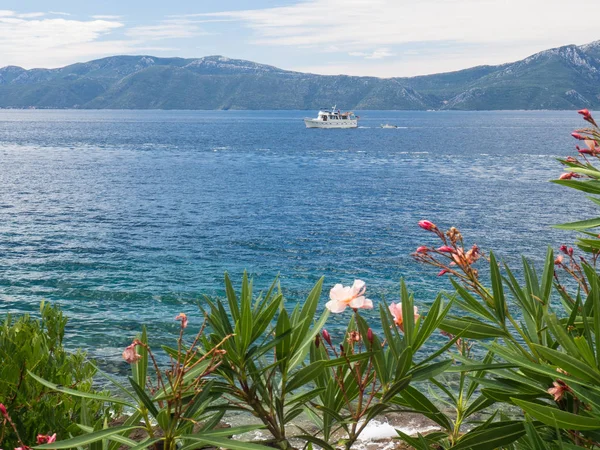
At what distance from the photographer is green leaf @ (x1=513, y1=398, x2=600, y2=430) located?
1764 mm

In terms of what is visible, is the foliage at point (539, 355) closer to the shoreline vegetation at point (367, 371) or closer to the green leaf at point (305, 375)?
the shoreline vegetation at point (367, 371)

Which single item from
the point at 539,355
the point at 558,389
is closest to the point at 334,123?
the point at 539,355

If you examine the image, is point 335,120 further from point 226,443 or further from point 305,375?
point 226,443

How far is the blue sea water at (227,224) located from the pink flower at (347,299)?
33.4 feet

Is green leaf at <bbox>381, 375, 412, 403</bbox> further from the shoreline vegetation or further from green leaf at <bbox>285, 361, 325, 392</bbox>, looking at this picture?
green leaf at <bbox>285, 361, 325, 392</bbox>

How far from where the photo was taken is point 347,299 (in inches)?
79.4

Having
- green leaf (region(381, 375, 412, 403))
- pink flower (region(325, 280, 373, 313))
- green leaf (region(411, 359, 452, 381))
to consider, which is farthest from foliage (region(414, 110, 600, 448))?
pink flower (region(325, 280, 373, 313))

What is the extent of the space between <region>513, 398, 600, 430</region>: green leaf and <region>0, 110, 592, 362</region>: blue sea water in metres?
10.3

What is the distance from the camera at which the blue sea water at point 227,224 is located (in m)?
18.4

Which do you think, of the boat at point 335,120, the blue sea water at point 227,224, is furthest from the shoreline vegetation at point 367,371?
the boat at point 335,120

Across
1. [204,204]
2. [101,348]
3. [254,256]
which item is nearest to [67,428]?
[101,348]

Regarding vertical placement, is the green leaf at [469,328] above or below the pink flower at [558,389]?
above

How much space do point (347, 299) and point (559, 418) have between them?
2.29ft

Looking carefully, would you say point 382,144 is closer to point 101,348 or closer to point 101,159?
point 101,159
